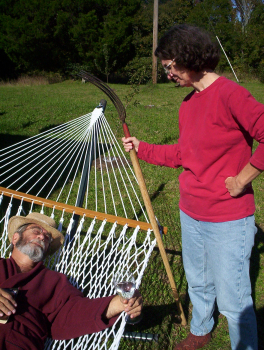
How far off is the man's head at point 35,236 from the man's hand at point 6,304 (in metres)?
0.25

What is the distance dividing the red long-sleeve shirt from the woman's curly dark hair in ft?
0.28

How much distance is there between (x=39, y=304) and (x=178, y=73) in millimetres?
1110

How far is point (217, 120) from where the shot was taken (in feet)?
3.78

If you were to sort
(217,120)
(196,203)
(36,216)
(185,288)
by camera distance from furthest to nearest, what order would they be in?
(185,288)
(36,216)
(196,203)
(217,120)

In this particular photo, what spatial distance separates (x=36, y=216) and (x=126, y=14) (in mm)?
18796

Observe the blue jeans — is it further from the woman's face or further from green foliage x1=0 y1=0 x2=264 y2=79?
green foliage x1=0 y1=0 x2=264 y2=79

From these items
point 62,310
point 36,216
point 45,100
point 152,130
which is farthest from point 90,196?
point 45,100

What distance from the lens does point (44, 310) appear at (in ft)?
4.93

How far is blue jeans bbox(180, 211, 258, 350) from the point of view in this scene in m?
1.25

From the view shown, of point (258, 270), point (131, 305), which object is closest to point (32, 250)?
point (131, 305)

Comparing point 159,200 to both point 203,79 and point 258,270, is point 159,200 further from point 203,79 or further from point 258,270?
point 203,79

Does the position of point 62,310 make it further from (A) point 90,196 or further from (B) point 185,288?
(A) point 90,196

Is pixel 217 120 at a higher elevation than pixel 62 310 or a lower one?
higher

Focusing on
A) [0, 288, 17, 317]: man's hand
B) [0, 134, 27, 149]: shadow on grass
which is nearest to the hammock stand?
[0, 288, 17, 317]: man's hand
